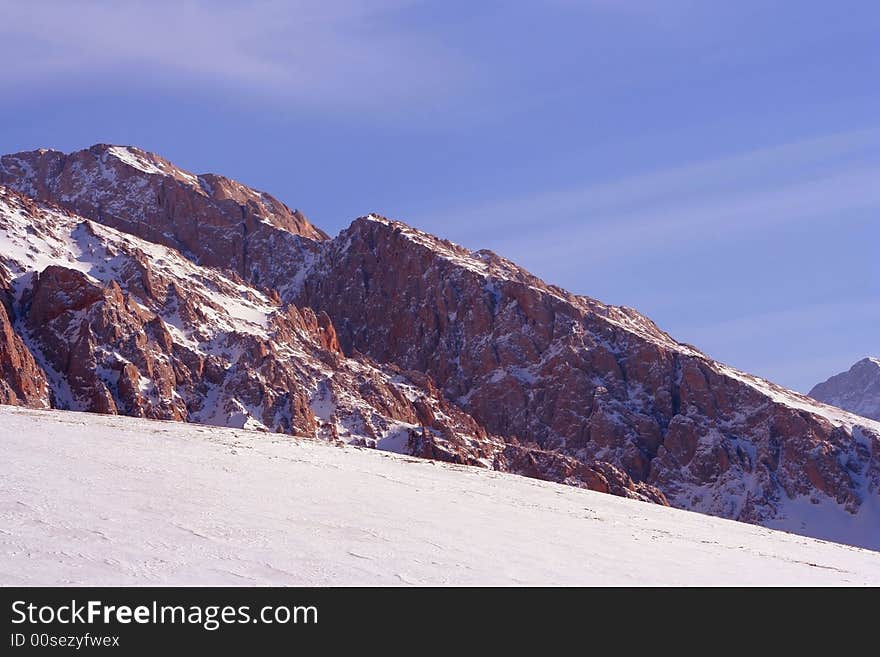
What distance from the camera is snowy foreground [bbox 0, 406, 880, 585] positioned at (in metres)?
25.0

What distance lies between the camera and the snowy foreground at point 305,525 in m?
25.0

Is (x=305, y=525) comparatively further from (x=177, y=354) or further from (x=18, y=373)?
(x=177, y=354)

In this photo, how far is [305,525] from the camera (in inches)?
1178

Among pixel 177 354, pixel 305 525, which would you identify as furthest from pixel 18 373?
pixel 305 525

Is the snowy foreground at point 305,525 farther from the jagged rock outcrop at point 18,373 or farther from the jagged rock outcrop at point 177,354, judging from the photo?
the jagged rock outcrop at point 177,354

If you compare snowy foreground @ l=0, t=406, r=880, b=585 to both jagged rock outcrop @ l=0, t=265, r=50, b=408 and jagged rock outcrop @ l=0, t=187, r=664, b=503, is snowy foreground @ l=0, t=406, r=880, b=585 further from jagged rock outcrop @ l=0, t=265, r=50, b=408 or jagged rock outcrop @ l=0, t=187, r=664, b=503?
jagged rock outcrop @ l=0, t=187, r=664, b=503

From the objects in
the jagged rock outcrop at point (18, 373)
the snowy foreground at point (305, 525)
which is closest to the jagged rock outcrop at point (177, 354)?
the jagged rock outcrop at point (18, 373)

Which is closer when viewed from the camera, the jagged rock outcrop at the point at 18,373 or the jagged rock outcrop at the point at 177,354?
the jagged rock outcrop at the point at 18,373

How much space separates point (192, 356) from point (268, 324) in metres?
24.3
